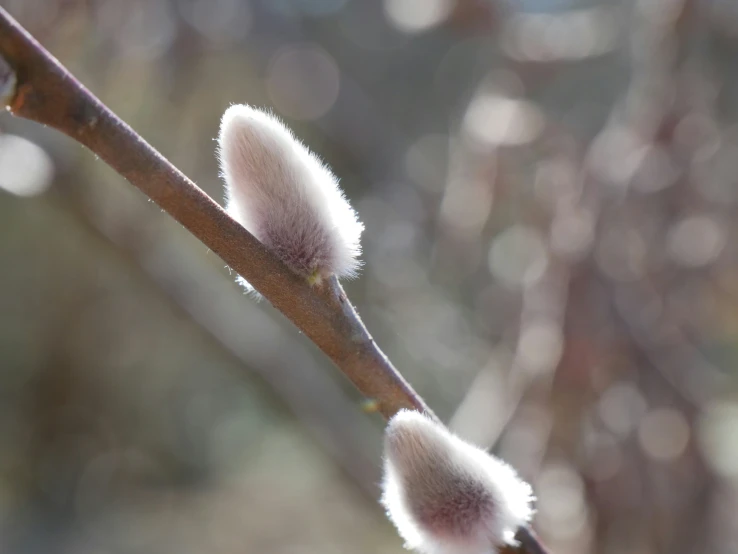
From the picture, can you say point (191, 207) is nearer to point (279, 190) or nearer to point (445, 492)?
point (279, 190)

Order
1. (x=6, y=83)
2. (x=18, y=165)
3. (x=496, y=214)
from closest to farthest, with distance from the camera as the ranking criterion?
(x=6, y=83) → (x=18, y=165) → (x=496, y=214)

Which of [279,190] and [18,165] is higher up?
[18,165]

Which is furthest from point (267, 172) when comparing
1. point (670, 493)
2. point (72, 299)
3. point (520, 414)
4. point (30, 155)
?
point (72, 299)

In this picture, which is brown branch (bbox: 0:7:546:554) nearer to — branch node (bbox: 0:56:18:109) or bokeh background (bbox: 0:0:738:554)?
branch node (bbox: 0:56:18:109)

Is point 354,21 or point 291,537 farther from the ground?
point 354,21

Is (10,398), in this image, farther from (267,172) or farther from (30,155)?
(267,172)

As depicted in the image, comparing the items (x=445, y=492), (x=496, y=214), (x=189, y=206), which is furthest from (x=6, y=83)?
(x=496, y=214)
